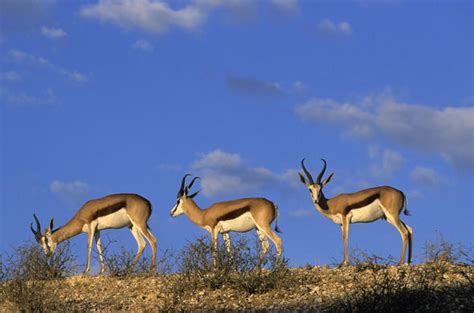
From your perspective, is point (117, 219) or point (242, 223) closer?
point (242, 223)

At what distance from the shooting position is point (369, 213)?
18516mm

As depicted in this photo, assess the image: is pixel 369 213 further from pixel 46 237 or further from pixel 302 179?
pixel 46 237

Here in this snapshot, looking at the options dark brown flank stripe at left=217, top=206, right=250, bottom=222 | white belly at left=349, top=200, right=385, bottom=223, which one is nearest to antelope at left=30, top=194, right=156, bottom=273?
dark brown flank stripe at left=217, top=206, right=250, bottom=222

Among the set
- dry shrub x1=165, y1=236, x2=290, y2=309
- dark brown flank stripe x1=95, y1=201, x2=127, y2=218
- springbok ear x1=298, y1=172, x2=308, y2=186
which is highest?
springbok ear x1=298, y1=172, x2=308, y2=186

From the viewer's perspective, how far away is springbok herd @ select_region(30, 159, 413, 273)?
18516 mm

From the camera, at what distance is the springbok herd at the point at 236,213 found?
1852 cm

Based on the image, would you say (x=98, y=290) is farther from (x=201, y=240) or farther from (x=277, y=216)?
(x=277, y=216)

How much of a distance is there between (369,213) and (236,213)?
3025mm

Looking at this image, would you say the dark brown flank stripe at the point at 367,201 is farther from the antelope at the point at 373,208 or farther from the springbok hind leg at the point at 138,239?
the springbok hind leg at the point at 138,239

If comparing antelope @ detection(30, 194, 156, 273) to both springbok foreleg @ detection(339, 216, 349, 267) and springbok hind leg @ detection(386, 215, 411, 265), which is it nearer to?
springbok foreleg @ detection(339, 216, 349, 267)

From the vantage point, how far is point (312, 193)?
64.0 feet

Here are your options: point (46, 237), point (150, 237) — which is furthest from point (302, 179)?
point (46, 237)

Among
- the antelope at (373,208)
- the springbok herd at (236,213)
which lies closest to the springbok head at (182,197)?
the springbok herd at (236,213)

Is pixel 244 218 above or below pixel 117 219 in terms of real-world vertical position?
below
